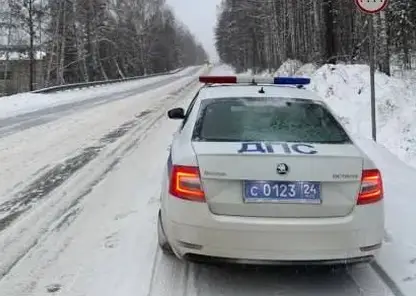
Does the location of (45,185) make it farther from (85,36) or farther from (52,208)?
(85,36)

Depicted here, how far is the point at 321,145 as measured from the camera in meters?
4.46

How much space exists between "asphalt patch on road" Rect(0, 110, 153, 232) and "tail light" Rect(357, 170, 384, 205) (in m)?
3.49

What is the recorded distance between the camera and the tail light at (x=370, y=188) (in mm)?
4188

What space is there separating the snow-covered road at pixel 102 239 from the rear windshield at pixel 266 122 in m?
1.07

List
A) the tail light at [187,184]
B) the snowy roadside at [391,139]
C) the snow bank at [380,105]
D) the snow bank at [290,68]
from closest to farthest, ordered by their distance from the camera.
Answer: the tail light at [187,184], the snowy roadside at [391,139], the snow bank at [380,105], the snow bank at [290,68]

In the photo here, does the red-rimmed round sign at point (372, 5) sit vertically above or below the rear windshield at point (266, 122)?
above

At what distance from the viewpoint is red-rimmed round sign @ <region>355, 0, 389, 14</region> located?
9.02 metres

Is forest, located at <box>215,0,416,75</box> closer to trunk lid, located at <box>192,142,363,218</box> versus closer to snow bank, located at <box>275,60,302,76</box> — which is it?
snow bank, located at <box>275,60,302,76</box>

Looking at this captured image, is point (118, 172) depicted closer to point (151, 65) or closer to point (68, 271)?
point (68, 271)

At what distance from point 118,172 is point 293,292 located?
16.7 feet

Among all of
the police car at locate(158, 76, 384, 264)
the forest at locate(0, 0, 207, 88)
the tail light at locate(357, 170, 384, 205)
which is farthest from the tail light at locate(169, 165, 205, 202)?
the forest at locate(0, 0, 207, 88)

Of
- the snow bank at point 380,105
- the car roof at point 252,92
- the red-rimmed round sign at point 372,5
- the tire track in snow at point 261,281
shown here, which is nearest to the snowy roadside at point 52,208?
the tire track in snow at point 261,281

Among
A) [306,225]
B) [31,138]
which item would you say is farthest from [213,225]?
[31,138]

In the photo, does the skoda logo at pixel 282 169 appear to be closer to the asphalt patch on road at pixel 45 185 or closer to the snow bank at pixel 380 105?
the asphalt patch on road at pixel 45 185
